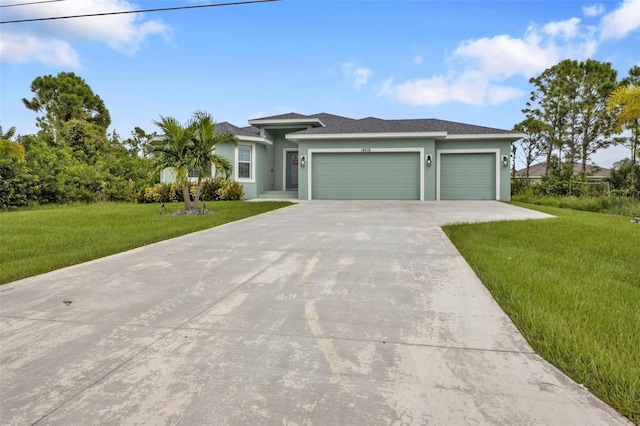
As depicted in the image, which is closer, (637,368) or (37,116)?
(637,368)

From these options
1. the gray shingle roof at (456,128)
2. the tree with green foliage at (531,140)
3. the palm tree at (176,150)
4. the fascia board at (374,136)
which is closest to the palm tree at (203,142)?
the palm tree at (176,150)

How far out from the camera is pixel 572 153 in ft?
69.8

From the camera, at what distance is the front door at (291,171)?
1864 cm

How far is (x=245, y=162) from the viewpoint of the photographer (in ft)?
54.7

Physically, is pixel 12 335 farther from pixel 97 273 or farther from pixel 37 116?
pixel 37 116

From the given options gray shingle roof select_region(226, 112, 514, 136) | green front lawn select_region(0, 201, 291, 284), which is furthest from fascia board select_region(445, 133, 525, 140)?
green front lawn select_region(0, 201, 291, 284)

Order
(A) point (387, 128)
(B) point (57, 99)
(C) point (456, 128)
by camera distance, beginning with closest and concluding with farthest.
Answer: (A) point (387, 128) → (C) point (456, 128) → (B) point (57, 99)

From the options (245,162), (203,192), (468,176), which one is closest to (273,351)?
(203,192)

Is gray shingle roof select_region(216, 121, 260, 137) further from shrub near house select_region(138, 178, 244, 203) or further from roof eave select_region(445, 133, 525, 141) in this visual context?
roof eave select_region(445, 133, 525, 141)

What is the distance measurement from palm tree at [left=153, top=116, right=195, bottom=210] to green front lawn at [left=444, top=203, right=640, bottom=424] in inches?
283

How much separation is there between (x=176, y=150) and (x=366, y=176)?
8.44 metres

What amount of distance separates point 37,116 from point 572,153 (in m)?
37.4

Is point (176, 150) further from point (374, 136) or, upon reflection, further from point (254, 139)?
point (374, 136)

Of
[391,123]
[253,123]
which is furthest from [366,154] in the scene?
[253,123]
